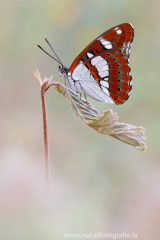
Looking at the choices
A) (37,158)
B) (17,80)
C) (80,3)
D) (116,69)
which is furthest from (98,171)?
(80,3)

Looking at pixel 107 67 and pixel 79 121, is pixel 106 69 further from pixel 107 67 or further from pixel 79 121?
pixel 79 121

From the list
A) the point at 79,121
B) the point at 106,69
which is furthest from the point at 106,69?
the point at 79,121

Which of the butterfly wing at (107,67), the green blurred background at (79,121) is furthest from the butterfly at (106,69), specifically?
the green blurred background at (79,121)

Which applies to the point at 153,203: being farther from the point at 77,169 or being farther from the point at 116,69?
the point at 116,69

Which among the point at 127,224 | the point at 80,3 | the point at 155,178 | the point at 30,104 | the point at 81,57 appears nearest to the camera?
the point at 81,57

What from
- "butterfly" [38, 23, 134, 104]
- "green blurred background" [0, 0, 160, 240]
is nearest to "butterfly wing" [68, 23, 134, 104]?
"butterfly" [38, 23, 134, 104]

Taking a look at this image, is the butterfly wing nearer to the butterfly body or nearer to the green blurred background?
the butterfly body

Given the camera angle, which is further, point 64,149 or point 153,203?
point 64,149

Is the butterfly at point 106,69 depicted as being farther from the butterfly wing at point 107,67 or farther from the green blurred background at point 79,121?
the green blurred background at point 79,121
